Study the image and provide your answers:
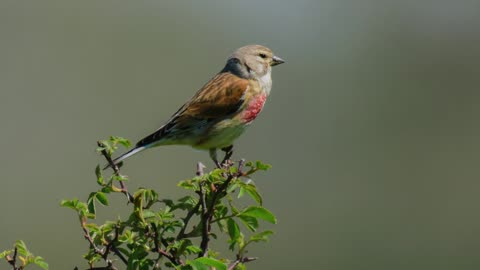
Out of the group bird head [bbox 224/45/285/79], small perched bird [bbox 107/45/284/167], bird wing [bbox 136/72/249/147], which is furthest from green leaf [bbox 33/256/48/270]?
bird head [bbox 224/45/285/79]

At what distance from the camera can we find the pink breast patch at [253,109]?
519cm

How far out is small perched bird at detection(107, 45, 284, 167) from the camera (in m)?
5.04

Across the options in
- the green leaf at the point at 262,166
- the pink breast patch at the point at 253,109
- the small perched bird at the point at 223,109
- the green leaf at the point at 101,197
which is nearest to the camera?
the green leaf at the point at 262,166

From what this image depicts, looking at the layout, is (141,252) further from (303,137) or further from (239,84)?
(303,137)

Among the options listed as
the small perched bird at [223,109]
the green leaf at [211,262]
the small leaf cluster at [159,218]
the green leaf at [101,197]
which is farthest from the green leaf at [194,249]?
the small perched bird at [223,109]

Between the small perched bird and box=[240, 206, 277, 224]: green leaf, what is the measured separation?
1597mm

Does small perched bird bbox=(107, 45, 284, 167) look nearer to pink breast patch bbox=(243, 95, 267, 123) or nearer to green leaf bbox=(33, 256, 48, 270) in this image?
pink breast patch bbox=(243, 95, 267, 123)

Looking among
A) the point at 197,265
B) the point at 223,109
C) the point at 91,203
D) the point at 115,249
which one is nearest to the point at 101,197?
the point at 91,203

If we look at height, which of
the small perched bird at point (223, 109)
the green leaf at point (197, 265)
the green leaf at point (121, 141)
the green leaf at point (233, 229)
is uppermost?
the small perched bird at point (223, 109)

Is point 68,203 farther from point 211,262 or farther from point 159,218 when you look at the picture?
point 211,262

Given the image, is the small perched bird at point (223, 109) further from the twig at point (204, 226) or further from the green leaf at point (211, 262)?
the green leaf at point (211, 262)

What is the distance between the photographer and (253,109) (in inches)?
206

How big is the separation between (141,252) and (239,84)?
2425mm

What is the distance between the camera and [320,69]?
21312 millimetres
